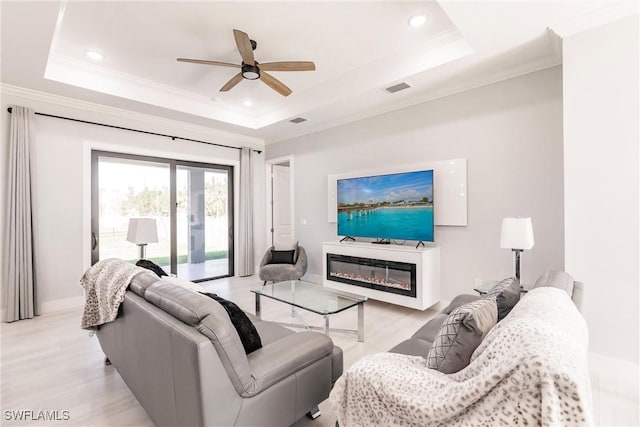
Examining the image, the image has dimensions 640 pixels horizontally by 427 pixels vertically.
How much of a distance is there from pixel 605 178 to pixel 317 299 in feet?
8.01

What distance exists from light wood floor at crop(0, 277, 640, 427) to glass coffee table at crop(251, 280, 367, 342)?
13.7 inches

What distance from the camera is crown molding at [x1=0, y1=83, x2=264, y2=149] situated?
353 cm

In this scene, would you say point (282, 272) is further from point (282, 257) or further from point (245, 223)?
point (245, 223)

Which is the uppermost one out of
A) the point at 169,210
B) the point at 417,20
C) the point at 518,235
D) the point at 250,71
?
the point at 417,20

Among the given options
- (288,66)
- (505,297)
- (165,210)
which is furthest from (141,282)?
(165,210)

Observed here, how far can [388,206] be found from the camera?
3990 mm

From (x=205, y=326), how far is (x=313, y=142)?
427 cm

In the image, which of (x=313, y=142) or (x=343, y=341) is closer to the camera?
(x=343, y=341)

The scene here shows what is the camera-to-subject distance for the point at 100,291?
2.06m

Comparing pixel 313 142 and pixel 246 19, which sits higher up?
pixel 246 19

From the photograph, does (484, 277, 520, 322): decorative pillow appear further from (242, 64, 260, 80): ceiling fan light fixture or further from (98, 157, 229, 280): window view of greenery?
(98, 157, 229, 280): window view of greenery

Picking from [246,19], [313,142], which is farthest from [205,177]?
[246,19]

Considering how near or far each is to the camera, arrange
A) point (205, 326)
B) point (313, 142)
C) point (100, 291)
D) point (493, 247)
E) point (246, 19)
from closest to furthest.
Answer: point (205, 326), point (100, 291), point (246, 19), point (493, 247), point (313, 142)

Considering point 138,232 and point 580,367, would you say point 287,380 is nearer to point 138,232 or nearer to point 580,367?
point 580,367
